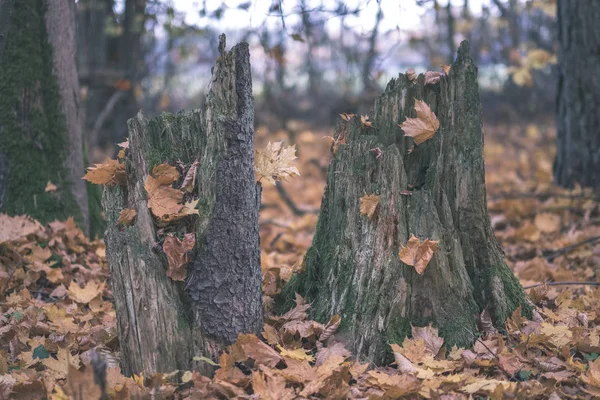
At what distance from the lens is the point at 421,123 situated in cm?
274

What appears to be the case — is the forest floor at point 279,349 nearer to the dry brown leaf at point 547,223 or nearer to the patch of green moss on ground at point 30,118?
the patch of green moss on ground at point 30,118

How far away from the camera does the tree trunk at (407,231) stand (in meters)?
2.60

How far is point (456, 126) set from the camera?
9.18ft

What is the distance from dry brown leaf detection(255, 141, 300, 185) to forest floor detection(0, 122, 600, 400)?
15 centimetres

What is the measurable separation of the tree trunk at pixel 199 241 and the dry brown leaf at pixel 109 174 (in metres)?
0.03

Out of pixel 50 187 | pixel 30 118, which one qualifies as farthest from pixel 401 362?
pixel 30 118

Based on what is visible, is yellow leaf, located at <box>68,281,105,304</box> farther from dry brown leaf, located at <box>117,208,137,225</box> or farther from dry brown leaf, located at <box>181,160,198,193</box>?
dry brown leaf, located at <box>181,160,198,193</box>

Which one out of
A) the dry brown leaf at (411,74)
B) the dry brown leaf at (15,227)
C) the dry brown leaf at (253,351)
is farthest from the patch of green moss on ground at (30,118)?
Result: the dry brown leaf at (411,74)

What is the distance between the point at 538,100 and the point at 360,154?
1263 cm

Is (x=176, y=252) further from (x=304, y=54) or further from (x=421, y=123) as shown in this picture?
(x=304, y=54)

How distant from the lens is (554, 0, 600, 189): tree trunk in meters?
5.45

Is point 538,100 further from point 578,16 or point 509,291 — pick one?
point 509,291

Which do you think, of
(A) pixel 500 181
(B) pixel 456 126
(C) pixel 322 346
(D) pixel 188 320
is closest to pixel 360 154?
(B) pixel 456 126

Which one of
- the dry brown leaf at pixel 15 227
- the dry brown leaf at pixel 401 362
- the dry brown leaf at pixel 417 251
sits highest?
the dry brown leaf at pixel 15 227
